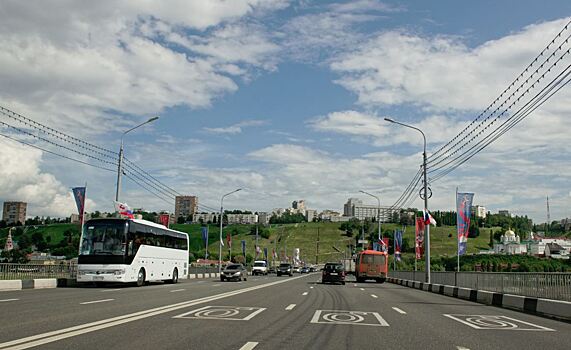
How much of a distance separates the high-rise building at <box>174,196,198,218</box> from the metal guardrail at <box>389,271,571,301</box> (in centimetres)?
8618

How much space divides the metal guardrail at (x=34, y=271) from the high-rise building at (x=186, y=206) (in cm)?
7760

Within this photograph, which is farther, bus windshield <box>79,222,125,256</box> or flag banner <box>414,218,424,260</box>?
flag banner <box>414,218,424,260</box>

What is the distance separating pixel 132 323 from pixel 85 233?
18917 mm

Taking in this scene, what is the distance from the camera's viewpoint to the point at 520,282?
21.8 m

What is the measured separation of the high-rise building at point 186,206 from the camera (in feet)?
373

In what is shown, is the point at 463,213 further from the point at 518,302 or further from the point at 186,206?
the point at 186,206

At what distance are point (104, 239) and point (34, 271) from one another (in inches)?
228

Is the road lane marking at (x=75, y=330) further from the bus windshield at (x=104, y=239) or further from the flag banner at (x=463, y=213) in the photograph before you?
the flag banner at (x=463, y=213)

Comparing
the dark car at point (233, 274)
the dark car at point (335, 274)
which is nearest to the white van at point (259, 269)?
the dark car at point (233, 274)

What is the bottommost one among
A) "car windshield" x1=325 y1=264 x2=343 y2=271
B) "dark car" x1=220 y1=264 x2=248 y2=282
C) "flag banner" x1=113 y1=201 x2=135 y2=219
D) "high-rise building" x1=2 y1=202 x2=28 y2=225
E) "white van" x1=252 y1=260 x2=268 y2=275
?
"white van" x1=252 y1=260 x2=268 y2=275

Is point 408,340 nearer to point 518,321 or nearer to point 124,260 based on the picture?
point 518,321

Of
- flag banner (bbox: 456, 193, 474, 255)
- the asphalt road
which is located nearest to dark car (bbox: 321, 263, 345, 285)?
flag banner (bbox: 456, 193, 474, 255)

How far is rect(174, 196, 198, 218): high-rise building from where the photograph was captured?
11359 centimetres

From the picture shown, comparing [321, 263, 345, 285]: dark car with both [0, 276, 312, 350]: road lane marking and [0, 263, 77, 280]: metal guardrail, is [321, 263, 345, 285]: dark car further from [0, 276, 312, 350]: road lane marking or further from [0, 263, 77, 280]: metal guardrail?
[0, 276, 312, 350]: road lane marking
